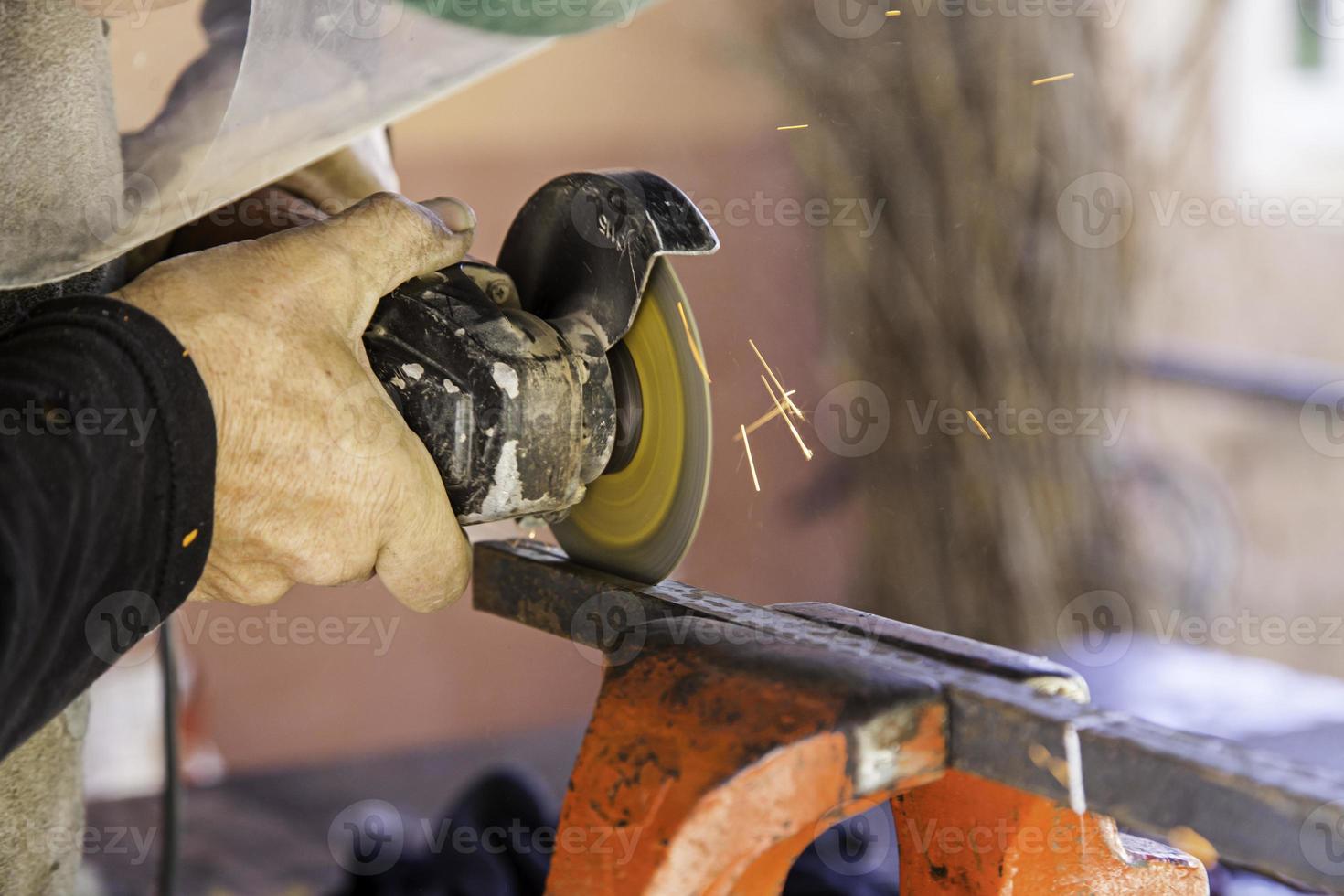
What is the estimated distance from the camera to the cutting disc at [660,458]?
1188 mm

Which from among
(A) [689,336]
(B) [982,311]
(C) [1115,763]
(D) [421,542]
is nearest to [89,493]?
(D) [421,542]

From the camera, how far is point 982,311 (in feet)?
11.9

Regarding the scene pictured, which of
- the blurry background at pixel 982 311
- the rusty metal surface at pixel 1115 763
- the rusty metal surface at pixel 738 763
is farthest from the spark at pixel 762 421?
the blurry background at pixel 982 311

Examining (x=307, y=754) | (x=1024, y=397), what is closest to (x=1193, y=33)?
(x=1024, y=397)

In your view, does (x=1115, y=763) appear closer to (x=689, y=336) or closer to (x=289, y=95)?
(x=689, y=336)

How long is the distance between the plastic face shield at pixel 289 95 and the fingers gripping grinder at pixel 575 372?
19 centimetres

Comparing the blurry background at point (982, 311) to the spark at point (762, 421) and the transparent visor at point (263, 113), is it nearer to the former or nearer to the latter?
the spark at point (762, 421)

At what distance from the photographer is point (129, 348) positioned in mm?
899

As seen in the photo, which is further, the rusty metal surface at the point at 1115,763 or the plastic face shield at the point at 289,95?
the plastic face shield at the point at 289,95

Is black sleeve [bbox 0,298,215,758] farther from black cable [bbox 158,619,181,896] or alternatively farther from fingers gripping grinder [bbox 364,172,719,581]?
black cable [bbox 158,619,181,896]

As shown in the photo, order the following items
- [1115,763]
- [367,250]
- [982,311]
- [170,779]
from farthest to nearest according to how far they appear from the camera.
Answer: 1. [982,311]
2. [170,779]
3. [367,250]
4. [1115,763]

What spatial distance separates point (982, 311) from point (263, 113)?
294cm

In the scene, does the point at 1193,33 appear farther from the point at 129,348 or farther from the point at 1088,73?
the point at 129,348

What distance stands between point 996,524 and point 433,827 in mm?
1954
